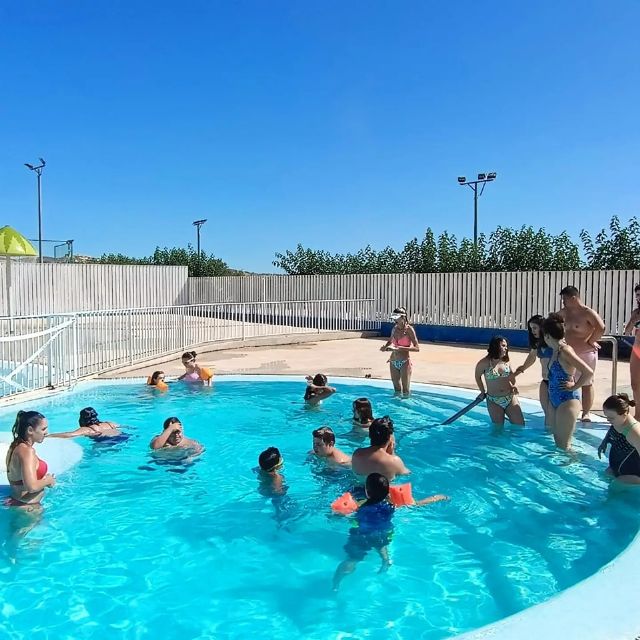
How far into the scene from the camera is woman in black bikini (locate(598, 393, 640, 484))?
4633 millimetres

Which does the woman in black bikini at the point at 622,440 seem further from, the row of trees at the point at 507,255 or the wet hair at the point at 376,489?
the row of trees at the point at 507,255

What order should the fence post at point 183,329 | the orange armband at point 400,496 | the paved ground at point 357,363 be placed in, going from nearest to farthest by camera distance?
1. the orange armband at point 400,496
2. the paved ground at point 357,363
3. the fence post at point 183,329

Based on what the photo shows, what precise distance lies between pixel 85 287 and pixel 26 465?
68.7 ft

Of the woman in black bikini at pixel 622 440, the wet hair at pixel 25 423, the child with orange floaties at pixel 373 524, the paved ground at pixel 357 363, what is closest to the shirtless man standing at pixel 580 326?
the woman in black bikini at pixel 622 440

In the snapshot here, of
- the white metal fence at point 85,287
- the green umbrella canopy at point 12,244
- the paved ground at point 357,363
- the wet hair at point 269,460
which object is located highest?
the green umbrella canopy at point 12,244

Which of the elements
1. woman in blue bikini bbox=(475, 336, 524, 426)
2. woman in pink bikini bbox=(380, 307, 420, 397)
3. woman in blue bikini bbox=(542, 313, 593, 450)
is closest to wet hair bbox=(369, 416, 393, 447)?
woman in blue bikini bbox=(542, 313, 593, 450)

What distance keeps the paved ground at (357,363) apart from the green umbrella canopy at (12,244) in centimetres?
807

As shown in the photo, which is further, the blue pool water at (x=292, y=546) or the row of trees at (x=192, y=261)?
the row of trees at (x=192, y=261)

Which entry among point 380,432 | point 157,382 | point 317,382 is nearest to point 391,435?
point 380,432

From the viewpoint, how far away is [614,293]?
49.6 ft

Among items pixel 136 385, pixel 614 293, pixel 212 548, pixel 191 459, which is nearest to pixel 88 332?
pixel 136 385

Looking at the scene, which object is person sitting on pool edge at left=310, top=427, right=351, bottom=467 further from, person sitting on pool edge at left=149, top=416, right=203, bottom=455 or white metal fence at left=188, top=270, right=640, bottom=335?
white metal fence at left=188, top=270, right=640, bottom=335

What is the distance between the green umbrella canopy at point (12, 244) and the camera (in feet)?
61.2

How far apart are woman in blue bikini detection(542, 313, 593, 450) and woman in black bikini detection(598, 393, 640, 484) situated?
0.76 metres
